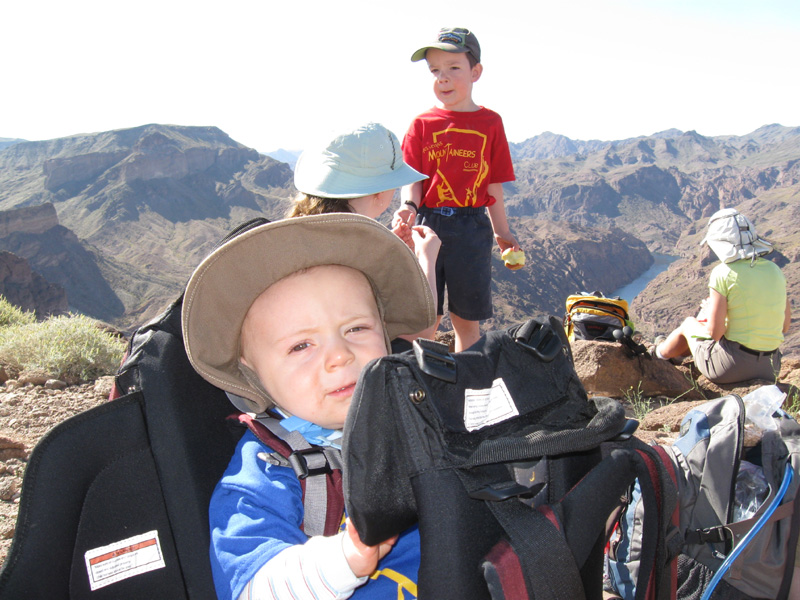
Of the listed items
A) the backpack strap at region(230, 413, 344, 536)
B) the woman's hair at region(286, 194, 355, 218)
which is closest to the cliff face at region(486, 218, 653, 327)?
the woman's hair at region(286, 194, 355, 218)

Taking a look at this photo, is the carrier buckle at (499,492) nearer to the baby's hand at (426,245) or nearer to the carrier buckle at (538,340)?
the carrier buckle at (538,340)

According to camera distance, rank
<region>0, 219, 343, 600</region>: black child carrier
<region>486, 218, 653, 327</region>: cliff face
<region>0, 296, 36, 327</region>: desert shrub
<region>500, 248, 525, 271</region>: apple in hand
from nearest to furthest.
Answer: <region>0, 219, 343, 600</region>: black child carrier
<region>500, 248, 525, 271</region>: apple in hand
<region>0, 296, 36, 327</region>: desert shrub
<region>486, 218, 653, 327</region>: cliff face

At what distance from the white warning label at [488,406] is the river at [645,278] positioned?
92952 millimetres

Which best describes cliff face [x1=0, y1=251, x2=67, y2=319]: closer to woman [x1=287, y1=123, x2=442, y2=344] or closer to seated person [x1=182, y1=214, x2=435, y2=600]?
woman [x1=287, y1=123, x2=442, y2=344]

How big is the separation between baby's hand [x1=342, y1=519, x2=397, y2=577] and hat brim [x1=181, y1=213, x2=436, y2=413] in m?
0.47

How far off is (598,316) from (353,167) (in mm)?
3474

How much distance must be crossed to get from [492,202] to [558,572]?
3349 mm

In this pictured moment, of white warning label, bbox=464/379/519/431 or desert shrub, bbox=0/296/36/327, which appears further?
desert shrub, bbox=0/296/36/327

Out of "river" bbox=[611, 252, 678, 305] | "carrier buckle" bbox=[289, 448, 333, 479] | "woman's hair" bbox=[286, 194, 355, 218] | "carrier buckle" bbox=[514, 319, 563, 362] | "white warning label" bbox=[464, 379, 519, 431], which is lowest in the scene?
"river" bbox=[611, 252, 678, 305]

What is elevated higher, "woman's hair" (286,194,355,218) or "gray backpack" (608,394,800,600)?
"woman's hair" (286,194,355,218)

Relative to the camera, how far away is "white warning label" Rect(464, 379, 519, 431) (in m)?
1.00

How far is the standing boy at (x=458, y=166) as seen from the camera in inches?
143

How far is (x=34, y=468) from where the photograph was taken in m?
1.10

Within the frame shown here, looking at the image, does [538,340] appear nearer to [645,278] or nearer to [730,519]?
[730,519]
